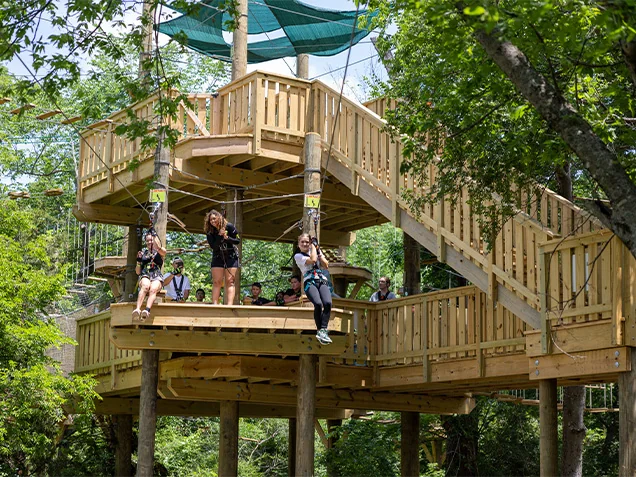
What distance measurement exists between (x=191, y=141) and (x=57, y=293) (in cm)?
491

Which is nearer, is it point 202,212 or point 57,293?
point 57,293

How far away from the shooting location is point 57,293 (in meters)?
19.9

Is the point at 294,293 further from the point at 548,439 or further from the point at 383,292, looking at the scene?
the point at 548,439

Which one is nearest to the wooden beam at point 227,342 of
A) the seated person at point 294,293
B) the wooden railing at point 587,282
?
the seated person at point 294,293

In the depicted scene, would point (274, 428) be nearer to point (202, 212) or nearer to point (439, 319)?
point (202, 212)

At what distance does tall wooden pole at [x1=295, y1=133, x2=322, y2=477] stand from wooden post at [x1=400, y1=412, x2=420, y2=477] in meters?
4.77

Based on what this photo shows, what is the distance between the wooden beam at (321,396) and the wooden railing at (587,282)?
615 centimetres

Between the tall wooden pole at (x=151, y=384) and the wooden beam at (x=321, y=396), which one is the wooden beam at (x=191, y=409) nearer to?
the wooden beam at (x=321, y=396)

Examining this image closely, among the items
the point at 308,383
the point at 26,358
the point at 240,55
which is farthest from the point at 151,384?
the point at 240,55

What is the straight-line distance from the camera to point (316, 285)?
47.8 ft

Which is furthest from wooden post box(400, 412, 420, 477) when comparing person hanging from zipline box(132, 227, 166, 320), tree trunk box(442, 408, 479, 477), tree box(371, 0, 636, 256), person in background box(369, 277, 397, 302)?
person hanging from zipline box(132, 227, 166, 320)

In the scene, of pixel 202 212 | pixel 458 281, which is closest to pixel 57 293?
pixel 202 212

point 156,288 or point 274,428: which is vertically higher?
point 156,288

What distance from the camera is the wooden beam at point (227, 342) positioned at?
15750 mm
